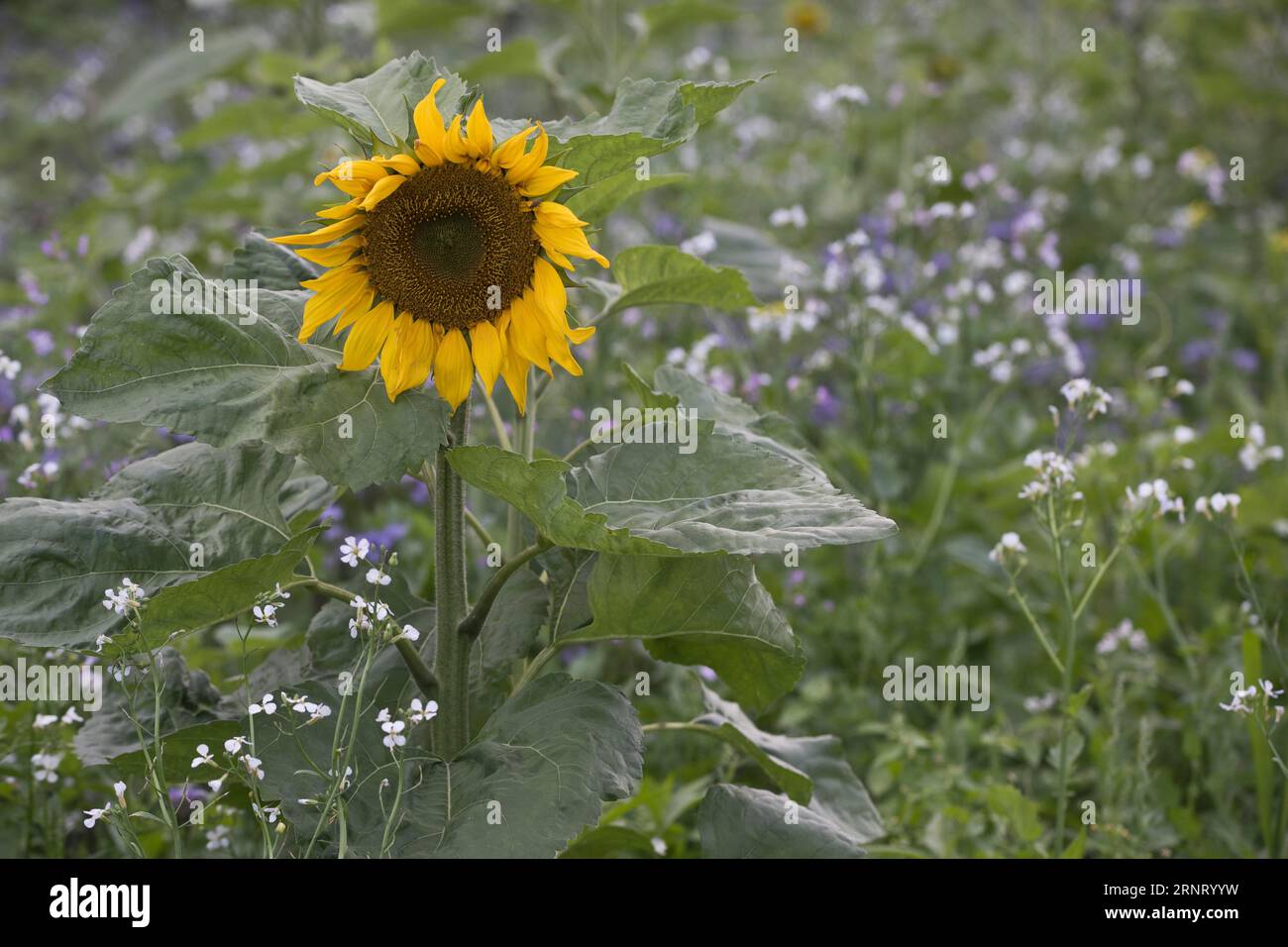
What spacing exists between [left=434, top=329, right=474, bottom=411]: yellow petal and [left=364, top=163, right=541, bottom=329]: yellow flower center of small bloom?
0.02 meters

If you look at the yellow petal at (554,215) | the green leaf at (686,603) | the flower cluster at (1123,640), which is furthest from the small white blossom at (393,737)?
the flower cluster at (1123,640)

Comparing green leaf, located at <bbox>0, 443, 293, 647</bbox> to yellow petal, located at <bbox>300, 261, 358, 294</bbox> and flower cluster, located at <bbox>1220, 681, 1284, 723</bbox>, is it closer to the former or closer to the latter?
yellow petal, located at <bbox>300, 261, 358, 294</bbox>

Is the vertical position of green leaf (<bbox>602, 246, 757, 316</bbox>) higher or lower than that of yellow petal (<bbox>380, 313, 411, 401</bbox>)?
higher

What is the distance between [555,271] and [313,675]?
0.66m

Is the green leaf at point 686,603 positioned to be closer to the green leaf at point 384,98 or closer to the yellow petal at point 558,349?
the yellow petal at point 558,349

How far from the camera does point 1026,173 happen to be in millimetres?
4914

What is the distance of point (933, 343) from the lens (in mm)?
3430

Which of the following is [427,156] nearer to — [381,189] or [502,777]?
[381,189]

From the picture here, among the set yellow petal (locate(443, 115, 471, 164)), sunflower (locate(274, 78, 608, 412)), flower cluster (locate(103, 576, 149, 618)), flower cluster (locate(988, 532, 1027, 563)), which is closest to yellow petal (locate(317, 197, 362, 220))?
sunflower (locate(274, 78, 608, 412))

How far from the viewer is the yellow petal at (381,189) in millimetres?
1452

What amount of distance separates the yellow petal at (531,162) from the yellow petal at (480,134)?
4 cm

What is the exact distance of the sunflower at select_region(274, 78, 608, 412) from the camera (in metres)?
1.54

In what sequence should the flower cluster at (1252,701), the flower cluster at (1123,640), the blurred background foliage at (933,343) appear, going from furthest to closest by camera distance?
the flower cluster at (1123,640) → the blurred background foliage at (933,343) → the flower cluster at (1252,701)

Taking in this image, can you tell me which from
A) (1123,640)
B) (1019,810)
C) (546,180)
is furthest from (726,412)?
(1123,640)
